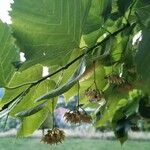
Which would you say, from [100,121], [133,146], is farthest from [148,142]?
[100,121]

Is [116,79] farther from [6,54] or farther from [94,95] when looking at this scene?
[6,54]

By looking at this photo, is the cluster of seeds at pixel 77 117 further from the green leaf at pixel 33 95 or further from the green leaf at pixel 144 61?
the green leaf at pixel 144 61

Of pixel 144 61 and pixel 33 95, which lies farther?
pixel 33 95

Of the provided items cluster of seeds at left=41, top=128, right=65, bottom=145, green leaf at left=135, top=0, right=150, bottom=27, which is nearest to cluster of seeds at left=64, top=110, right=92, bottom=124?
cluster of seeds at left=41, top=128, right=65, bottom=145

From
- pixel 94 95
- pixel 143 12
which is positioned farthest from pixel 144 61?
pixel 94 95

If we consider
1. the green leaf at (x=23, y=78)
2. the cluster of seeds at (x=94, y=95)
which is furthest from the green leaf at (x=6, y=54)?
the cluster of seeds at (x=94, y=95)

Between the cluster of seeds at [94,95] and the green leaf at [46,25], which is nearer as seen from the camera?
the green leaf at [46,25]
